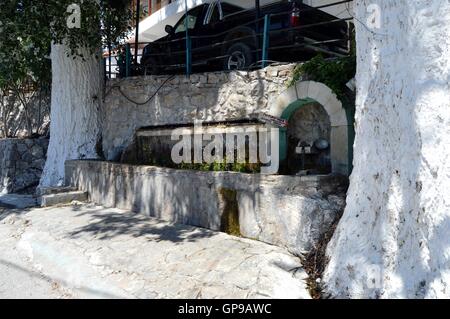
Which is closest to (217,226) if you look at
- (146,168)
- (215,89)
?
(146,168)

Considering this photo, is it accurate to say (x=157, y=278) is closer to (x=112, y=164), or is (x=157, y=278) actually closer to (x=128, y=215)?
(x=128, y=215)

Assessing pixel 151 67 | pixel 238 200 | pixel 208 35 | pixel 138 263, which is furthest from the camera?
pixel 151 67

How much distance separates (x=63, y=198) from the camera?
736 centimetres

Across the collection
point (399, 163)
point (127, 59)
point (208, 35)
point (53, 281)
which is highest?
point (208, 35)

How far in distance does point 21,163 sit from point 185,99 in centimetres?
611

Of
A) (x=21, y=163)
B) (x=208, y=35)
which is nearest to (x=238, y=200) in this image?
(x=208, y=35)

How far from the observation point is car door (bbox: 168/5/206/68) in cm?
874

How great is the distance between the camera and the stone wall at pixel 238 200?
414 centimetres

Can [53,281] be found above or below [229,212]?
below

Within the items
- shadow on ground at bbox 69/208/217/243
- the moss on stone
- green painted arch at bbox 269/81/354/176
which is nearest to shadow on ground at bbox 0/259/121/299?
shadow on ground at bbox 69/208/217/243

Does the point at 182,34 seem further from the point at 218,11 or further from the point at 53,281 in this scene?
the point at 53,281

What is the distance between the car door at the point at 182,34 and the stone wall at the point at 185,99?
1.08 metres

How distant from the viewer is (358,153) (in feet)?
11.4

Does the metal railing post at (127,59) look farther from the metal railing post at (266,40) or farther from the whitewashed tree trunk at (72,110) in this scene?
the metal railing post at (266,40)
